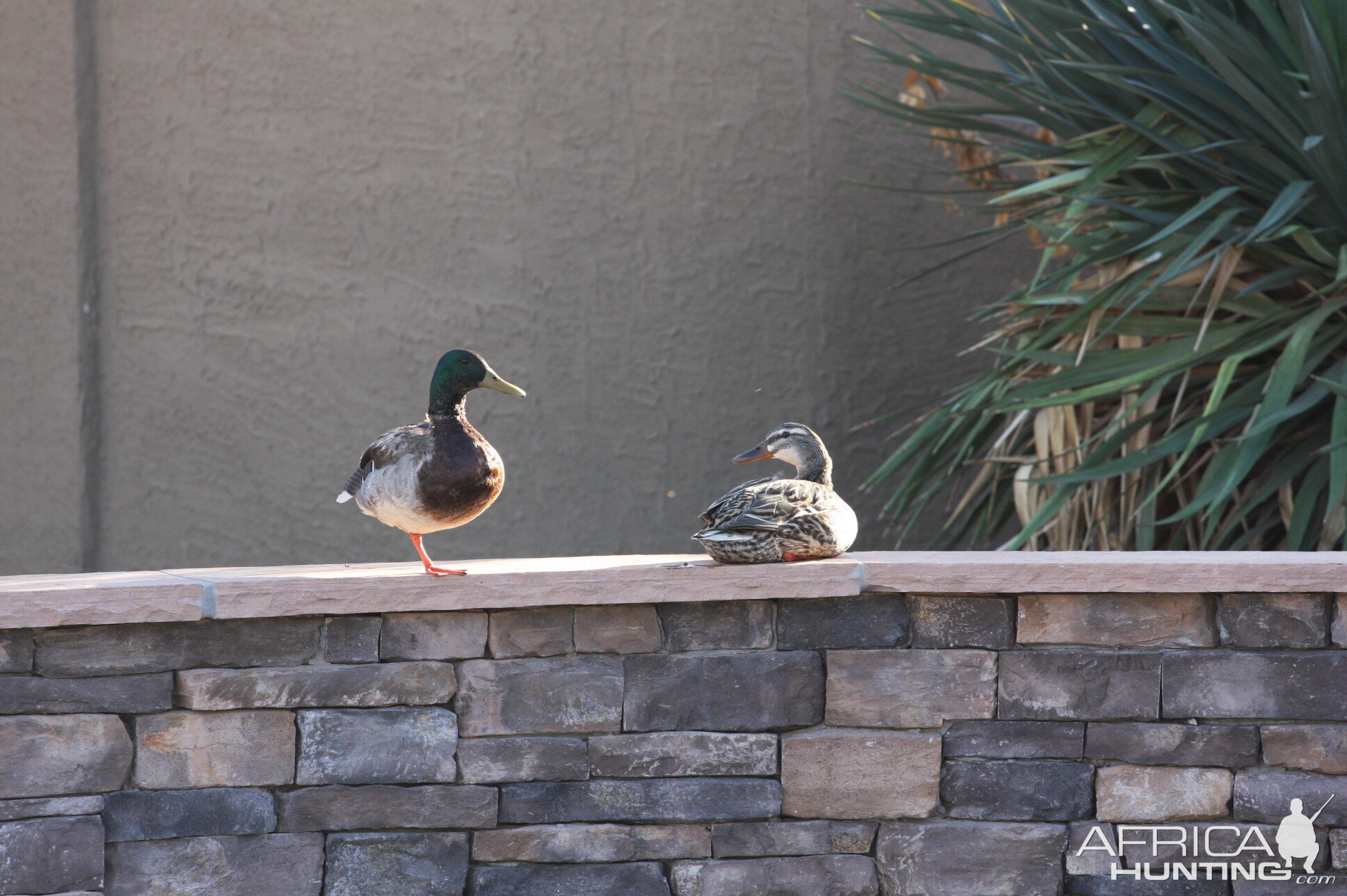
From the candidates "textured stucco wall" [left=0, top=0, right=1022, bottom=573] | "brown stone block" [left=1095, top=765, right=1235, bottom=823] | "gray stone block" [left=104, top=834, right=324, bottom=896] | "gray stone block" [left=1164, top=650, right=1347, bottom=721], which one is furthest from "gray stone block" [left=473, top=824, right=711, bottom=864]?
"textured stucco wall" [left=0, top=0, right=1022, bottom=573]

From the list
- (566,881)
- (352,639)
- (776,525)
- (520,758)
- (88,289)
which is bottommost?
(566,881)

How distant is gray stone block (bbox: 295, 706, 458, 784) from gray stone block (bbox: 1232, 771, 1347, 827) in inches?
62.3

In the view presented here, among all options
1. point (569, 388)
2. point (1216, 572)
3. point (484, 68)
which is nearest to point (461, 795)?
point (1216, 572)

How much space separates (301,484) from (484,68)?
5.57 ft

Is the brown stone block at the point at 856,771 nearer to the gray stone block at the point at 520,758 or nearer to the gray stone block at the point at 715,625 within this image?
the gray stone block at the point at 715,625

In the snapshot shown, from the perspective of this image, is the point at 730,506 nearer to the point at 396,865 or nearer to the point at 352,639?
the point at 352,639

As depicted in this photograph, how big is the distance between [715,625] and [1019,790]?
690mm

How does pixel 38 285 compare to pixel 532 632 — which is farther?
pixel 38 285

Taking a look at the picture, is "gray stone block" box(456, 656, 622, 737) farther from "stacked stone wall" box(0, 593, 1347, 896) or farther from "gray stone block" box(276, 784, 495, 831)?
"gray stone block" box(276, 784, 495, 831)

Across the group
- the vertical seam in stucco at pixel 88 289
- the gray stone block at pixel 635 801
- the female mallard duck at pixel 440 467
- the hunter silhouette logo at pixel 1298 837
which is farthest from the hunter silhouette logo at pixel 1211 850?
the vertical seam in stucco at pixel 88 289

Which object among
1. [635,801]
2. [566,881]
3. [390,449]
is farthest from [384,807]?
[390,449]

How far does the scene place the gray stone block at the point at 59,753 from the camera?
213 cm

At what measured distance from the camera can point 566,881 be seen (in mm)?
2283

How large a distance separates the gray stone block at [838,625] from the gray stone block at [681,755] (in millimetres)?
202
